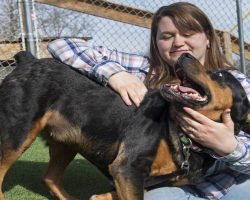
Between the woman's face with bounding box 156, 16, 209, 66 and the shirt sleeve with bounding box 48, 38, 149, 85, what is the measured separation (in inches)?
15.8

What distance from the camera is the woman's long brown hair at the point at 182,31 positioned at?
420 centimetres

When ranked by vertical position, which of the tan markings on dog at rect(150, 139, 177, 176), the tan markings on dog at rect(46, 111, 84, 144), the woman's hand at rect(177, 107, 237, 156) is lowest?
the tan markings on dog at rect(46, 111, 84, 144)

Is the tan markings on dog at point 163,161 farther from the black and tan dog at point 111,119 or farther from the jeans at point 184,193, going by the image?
the jeans at point 184,193

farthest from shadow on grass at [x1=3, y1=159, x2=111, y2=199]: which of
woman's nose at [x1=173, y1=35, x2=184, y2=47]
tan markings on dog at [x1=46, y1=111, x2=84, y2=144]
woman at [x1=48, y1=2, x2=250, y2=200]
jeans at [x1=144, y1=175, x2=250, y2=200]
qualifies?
woman's nose at [x1=173, y1=35, x2=184, y2=47]

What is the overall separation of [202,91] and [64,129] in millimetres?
1551

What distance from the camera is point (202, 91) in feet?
11.6

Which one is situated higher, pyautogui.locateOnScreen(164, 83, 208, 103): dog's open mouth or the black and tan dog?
pyautogui.locateOnScreen(164, 83, 208, 103): dog's open mouth

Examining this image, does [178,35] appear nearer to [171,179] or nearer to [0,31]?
[171,179]

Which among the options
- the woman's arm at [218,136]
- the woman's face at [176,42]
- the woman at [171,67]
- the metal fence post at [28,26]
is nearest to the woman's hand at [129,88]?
the woman at [171,67]

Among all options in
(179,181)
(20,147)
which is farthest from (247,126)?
(20,147)

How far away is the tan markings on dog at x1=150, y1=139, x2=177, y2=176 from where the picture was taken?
375 centimetres

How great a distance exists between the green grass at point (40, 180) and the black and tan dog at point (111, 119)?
0.79ft

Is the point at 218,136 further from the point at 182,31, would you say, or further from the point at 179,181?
the point at 182,31

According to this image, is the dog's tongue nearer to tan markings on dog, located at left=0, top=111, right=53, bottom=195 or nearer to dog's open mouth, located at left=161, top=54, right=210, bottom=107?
dog's open mouth, located at left=161, top=54, right=210, bottom=107
